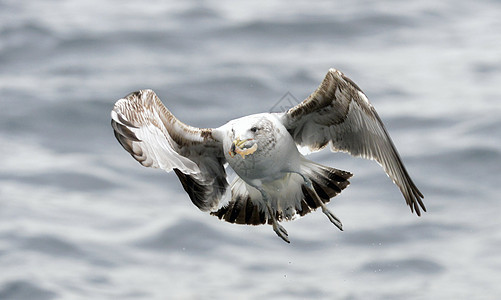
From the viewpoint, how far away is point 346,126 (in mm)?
7848

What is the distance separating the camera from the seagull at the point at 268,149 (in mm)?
7211

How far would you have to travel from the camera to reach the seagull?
7211 millimetres

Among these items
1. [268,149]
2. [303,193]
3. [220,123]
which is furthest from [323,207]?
[220,123]

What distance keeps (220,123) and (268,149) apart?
6339 millimetres

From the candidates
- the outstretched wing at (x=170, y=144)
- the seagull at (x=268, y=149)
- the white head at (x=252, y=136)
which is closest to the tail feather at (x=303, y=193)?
the seagull at (x=268, y=149)

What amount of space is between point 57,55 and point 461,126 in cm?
698

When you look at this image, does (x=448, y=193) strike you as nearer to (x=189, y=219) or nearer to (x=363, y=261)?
(x=363, y=261)

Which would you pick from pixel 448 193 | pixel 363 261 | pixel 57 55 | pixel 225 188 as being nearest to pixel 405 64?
pixel 448 193

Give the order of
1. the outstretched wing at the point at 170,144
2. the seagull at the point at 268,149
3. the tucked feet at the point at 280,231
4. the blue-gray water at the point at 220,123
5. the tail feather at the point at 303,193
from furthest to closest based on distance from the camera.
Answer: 1. the blue-gray water at the point at 220,123
2. the tail feather at the point at 303,193
3. the tucked feet at the point at 280,231
4. the seagull at the point at 268,149
5. the outstretched wing at the point at 170,144

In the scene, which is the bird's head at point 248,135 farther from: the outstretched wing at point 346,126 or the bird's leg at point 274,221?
the bird's leg at point 274,221

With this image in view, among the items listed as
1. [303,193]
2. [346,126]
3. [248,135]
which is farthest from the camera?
[303,193]

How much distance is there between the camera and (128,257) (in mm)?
11883

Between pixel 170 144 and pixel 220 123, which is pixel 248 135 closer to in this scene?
pixel 170 144

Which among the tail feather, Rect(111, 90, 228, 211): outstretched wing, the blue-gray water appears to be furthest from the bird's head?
the blue-gray water
